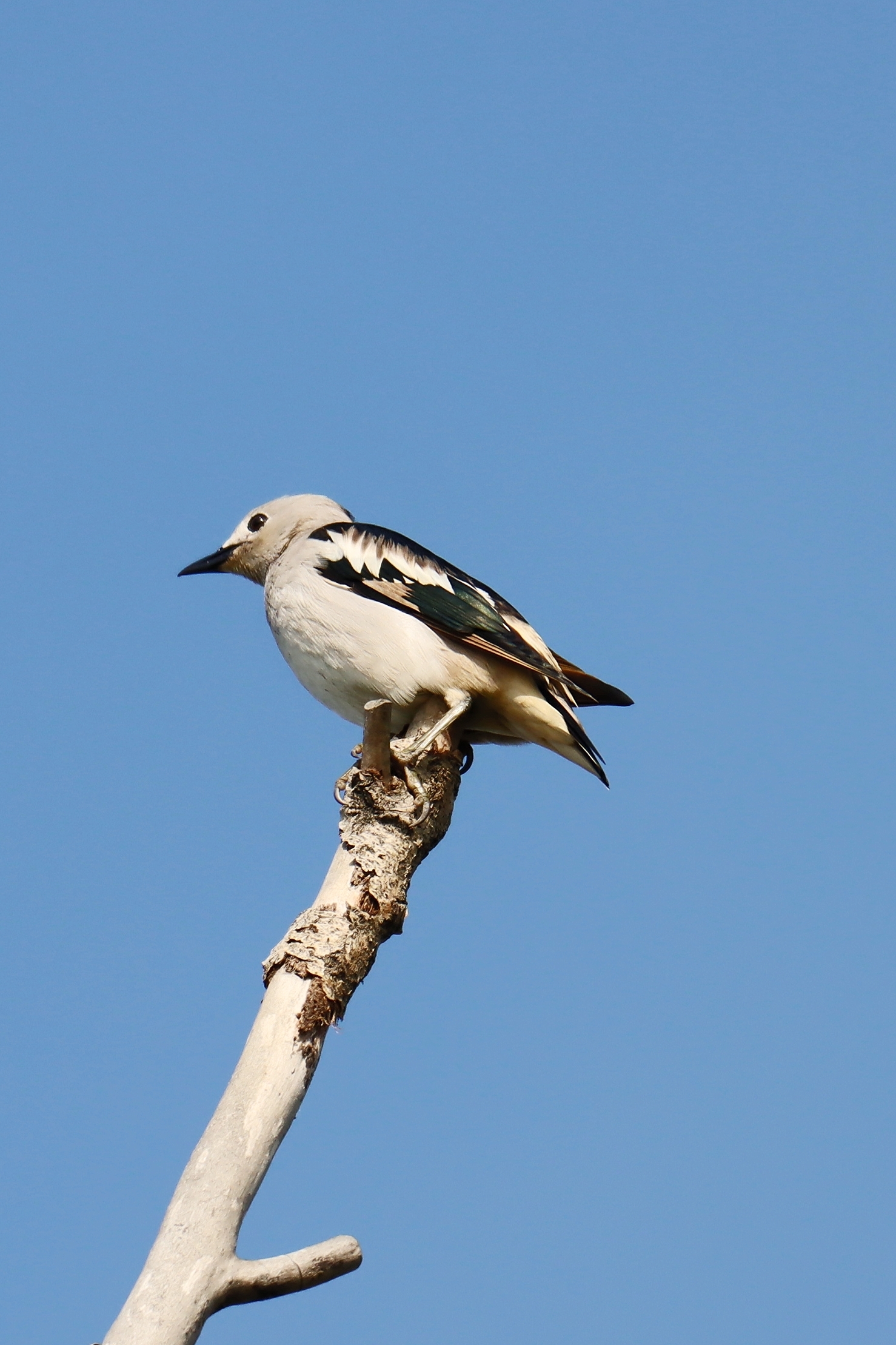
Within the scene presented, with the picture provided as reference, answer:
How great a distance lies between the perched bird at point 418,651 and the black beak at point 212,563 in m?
0.59

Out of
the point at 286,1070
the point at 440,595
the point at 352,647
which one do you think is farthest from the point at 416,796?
the point at 286,1070

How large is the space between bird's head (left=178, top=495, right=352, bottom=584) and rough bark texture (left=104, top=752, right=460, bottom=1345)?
1852mm

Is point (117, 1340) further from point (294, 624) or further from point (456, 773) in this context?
point (294, 624)

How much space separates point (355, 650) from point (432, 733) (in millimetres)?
554

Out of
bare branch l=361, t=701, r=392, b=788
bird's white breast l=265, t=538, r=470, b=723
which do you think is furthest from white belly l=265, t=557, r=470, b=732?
bare branch l=361, t=701, r=392, b=788

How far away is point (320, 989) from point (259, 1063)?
1.21 feet

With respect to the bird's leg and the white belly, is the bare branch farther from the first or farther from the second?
the white belly

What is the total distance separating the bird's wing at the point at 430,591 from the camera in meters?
6.20

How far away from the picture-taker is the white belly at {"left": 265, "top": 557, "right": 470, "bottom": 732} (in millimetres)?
6109

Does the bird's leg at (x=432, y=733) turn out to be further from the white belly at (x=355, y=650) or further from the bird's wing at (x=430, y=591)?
the bird's wing at (x=430, y=591)

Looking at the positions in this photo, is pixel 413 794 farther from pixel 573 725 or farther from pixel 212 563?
pixel 212 563

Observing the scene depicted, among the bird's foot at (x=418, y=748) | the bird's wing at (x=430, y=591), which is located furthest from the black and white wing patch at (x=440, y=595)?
the bird's foot at (x=418, y=748)

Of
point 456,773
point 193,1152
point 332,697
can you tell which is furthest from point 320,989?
point 332,697

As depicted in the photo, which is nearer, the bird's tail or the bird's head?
the bird's tail
